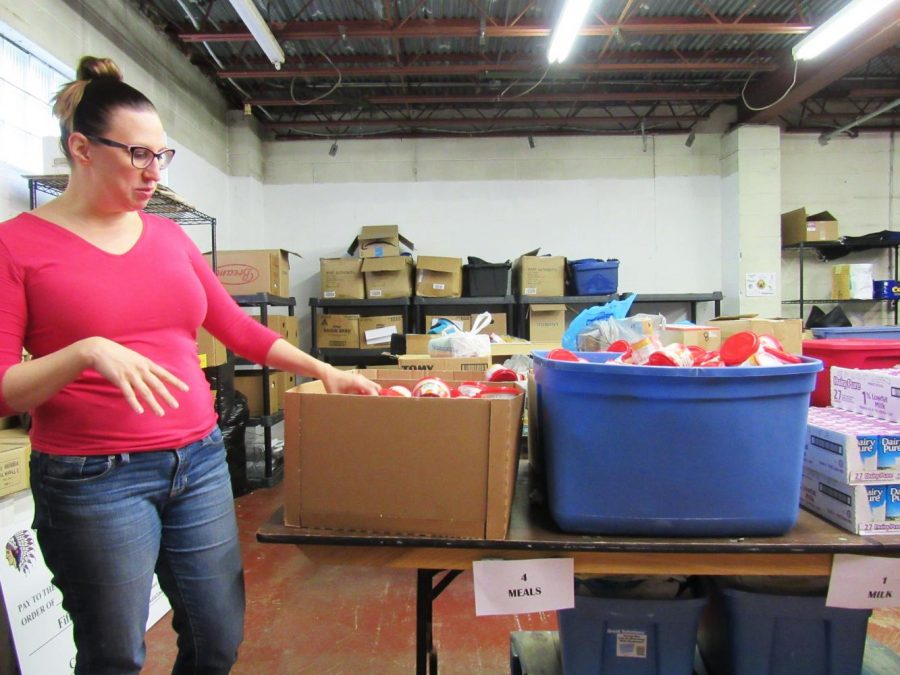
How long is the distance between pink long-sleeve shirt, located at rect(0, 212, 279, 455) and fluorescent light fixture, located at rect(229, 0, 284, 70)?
7.36 ft

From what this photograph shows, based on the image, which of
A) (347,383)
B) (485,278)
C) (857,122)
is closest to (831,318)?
(857,122)

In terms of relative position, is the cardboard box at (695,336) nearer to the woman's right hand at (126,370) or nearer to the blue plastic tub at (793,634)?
the blue plastic tub at (793,634)

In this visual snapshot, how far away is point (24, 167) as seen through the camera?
2.18m

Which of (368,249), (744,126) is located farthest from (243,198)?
(744,126)

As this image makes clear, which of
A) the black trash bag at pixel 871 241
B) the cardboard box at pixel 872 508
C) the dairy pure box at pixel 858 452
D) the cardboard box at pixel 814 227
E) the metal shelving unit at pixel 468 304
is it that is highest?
the cardboard box at pixel 814 227

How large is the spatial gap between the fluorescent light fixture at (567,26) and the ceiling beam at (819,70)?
1.93 m

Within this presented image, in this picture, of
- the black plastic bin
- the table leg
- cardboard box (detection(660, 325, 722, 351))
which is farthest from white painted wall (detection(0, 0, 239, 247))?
cardboard box (detection(660, 325, 722, 351))

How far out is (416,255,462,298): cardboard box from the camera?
4.23 metres

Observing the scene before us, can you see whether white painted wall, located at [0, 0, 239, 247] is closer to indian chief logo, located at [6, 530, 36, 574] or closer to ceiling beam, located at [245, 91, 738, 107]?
ceiling beam, located at [245, 91, 738, 107]

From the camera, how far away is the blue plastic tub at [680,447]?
79 cm

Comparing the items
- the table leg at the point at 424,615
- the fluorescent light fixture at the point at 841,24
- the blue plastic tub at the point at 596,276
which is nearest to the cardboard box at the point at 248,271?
the blue plastic tub at the point at 596,276

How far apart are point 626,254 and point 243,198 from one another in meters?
3.61

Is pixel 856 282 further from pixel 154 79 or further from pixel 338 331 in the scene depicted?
pixel 154 79

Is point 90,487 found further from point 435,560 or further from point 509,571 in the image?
point 509,571
